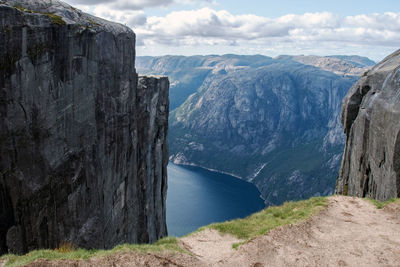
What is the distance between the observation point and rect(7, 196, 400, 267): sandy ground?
18.3 metres

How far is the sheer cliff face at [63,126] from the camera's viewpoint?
87.9 ft

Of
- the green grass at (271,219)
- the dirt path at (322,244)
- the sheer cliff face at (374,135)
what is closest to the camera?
the dirt path at (322,244)

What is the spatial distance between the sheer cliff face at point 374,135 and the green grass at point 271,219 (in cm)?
832

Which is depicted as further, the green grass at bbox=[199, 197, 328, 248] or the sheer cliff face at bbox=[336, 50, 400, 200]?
the sheer cliff face at bbox=[336, 50, 400, 200]

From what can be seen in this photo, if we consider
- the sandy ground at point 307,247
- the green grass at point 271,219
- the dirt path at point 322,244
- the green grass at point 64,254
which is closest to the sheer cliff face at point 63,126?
the green grass at point 64,254

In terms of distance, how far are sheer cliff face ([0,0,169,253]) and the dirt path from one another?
14.1m

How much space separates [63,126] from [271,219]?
19512mm

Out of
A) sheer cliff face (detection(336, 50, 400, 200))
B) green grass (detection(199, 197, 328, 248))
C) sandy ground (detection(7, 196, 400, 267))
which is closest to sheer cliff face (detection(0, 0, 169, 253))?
sandy ground (detection(7, 196, 400, 267))

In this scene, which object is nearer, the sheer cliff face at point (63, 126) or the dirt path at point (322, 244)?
the dirt path at point (322, 244)

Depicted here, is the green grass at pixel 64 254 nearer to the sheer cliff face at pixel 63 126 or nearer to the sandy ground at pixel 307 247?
the sandy ground at pixel 307 247

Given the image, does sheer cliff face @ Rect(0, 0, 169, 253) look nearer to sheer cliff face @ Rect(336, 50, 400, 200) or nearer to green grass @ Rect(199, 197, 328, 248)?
green grass @ Rect(199, 197, 328, 248)

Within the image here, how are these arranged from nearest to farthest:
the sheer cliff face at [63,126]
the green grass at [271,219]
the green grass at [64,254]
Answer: the green grass at [64,254] → the green grass at [271,219] → the sheer cliff face at [63,126]

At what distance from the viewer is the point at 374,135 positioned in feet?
119

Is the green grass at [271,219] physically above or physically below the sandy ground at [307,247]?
below
